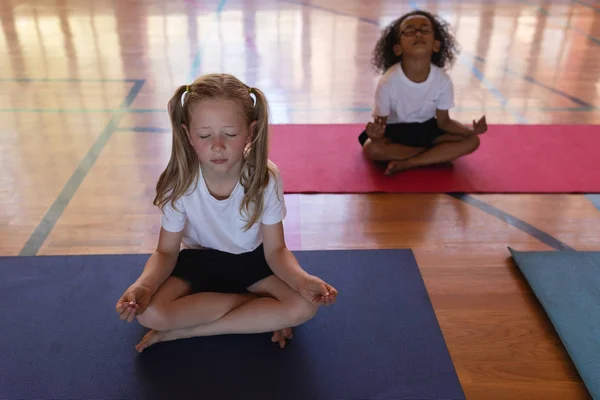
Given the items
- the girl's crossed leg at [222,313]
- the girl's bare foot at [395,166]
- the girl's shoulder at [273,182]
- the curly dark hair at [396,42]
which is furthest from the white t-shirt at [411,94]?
the girl's crossed leg at [222,313]

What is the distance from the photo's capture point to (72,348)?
1.70 m

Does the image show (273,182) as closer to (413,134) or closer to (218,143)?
(218,143)

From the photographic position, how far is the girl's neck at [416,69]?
2701 mm

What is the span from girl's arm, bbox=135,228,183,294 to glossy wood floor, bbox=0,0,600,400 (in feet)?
1.52

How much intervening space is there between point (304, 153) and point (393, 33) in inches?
28.3

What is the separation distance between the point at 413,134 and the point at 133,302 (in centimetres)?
172

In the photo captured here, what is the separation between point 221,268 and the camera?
182 centimetres

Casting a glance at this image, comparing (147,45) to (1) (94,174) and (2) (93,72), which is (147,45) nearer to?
(2) (93,72)

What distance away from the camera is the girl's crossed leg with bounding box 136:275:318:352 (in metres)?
1.69

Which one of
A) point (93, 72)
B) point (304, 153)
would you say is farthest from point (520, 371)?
point (93, 72)

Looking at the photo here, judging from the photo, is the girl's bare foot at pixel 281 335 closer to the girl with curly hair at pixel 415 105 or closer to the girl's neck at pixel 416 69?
the girl with curly hair at pixel 415 105

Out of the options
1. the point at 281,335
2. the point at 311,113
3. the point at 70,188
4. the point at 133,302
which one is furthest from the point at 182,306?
the point at 311,113

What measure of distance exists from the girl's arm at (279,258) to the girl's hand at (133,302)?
371mm

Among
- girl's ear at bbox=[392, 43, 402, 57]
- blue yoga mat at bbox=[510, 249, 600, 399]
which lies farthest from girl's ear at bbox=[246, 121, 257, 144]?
girl's ear at bbox=[392, 43, 402, 57]
